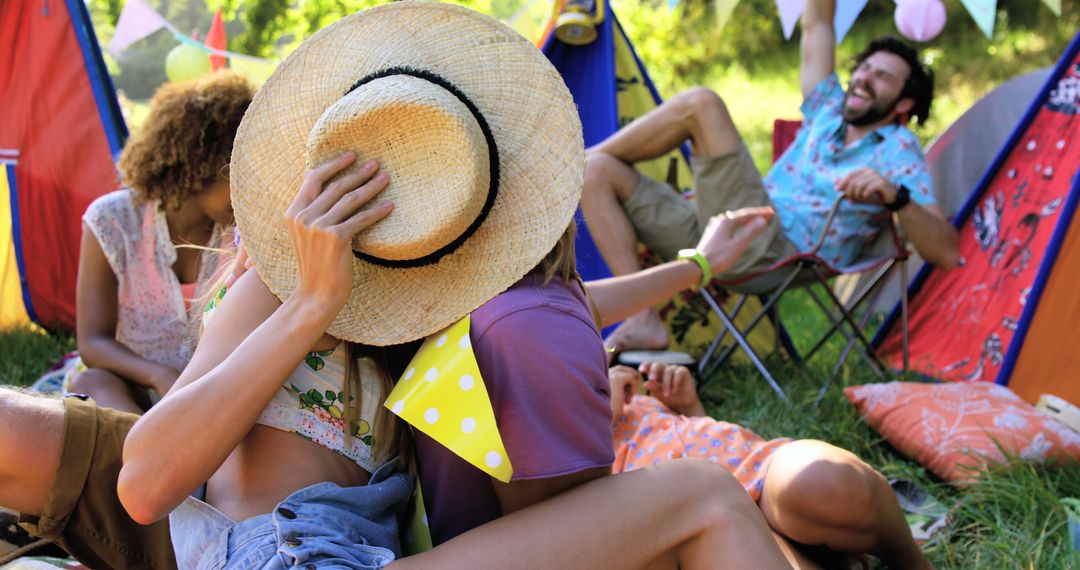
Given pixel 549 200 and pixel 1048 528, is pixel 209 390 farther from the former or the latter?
pixel 1048 528

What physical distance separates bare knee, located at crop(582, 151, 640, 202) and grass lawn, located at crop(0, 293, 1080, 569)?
777 mm

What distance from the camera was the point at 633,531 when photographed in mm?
1365

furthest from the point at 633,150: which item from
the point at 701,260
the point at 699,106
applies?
the point at 701,260

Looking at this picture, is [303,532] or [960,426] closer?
[303,532]

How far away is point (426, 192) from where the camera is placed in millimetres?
1432

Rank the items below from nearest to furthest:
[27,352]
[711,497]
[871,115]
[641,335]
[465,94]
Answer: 1. [711,497]
2. [465,94]
3. [641,335]
4. [27,352]
5. [871,115]

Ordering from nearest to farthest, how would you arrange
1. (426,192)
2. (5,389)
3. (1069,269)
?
(426,192), (5,389), (1069,269)

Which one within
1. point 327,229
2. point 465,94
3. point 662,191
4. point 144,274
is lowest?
point 662,191

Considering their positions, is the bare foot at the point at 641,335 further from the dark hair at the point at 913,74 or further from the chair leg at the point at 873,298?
the dark hair at the point at 913,74

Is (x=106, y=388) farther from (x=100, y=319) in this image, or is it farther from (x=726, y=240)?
(x=726, y=240)

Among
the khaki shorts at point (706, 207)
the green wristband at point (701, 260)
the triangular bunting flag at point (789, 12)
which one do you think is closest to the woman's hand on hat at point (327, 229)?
the green wristband at point (701, 260)

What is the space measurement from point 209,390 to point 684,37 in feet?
31.6

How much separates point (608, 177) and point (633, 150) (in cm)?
14

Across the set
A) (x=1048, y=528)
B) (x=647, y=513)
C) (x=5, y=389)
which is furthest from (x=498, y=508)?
(x=1048, y=528)
